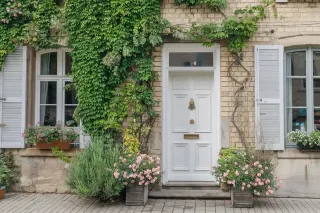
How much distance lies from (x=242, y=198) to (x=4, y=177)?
4.69m

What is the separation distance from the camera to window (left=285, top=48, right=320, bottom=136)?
8.88 meters

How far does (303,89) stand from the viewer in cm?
894

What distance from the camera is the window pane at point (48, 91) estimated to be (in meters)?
9.41

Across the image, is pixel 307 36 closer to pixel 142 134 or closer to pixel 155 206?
pixel 142 134

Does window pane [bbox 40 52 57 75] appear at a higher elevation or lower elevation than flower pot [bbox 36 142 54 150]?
higher

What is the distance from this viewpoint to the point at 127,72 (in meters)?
8.91

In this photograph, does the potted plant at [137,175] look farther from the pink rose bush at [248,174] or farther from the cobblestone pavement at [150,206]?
the pink rose bush at [248,174]

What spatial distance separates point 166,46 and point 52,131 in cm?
296

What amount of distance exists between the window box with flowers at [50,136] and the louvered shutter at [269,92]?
3.85m

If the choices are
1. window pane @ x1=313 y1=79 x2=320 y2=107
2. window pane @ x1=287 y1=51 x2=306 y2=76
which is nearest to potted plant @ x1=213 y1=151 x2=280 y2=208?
window pane @ x1=313 y1=79 x2=320 y2=107

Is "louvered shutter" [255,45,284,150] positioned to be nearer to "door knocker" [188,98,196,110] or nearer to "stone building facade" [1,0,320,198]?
"stone building facade" [1,0,320,198]

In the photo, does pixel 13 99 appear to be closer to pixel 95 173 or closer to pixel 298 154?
pixel 95 173

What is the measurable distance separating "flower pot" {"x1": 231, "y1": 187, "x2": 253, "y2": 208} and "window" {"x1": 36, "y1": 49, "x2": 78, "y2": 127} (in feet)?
12.3

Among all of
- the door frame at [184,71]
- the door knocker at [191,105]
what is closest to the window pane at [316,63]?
the door frame at [184,71]
